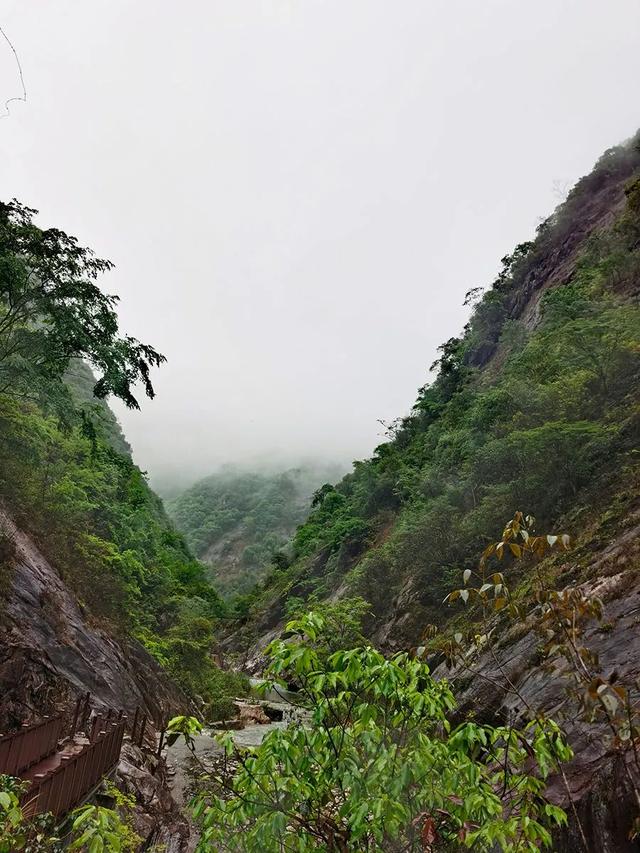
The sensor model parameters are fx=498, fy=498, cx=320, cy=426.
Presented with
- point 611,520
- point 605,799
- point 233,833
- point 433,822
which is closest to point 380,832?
point 433,822

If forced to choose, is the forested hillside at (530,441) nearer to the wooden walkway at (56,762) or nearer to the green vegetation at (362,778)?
the green vegetation at (362,778)

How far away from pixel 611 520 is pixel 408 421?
131 ft

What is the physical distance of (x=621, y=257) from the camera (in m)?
31.3

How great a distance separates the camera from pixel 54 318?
1316cm

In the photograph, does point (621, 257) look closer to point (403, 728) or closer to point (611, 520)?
point (611, 520)

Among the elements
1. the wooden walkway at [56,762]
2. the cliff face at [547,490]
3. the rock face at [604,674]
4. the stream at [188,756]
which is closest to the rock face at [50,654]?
the stream at [188,756]

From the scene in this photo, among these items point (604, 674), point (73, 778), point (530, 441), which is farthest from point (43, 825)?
point (530, 441)

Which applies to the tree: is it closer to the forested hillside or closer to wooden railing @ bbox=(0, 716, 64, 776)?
wooden railing @ bbox=(0, 716, 64, 776)

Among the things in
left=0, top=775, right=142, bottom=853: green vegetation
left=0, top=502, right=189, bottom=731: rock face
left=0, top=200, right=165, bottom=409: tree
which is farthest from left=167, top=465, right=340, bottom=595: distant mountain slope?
left=0, top=775, right=142, bottom=853: green vegetation

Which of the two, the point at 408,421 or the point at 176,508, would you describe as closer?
the point at 408,421

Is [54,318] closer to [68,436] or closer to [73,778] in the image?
[68,436]

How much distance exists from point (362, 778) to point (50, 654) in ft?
38.9

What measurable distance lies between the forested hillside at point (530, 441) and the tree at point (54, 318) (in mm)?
15681

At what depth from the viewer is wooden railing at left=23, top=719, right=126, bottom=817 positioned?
5762 millimetres
